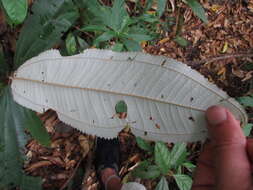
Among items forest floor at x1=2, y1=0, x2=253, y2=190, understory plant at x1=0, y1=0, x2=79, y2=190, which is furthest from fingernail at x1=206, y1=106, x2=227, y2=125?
forest floor at x1=2, y1=0, x2=253, y2=190

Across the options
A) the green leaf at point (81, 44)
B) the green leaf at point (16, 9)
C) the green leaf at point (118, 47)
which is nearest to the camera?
the green leaf at point (16, 9)

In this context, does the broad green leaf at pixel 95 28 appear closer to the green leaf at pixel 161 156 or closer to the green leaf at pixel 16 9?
the green leaf at pixel 16 9

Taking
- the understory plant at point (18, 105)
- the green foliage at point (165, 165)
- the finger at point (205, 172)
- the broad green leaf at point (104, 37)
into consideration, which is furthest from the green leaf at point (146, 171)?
the broad green leaf at point (104, 37)

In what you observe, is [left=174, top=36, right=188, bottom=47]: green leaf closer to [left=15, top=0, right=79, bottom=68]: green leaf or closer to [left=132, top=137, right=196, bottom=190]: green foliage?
[left=132, top=137, right=196, bottom=190]: green foliage

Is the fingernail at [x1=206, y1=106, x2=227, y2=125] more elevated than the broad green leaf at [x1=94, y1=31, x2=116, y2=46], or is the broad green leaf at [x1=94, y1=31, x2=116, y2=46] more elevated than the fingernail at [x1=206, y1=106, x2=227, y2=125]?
the broad green leaf at [x1=94, y1=31, x2=116, y2=46]

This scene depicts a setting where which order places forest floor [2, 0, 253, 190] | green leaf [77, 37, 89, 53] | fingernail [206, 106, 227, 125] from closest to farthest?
1. fingernail [206, 106, 227, 125]
2. green leaf [77, 37, 89, 53]
3. forest floor [2, 0, 253, 190]

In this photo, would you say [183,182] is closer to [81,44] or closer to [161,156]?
[161,156]
